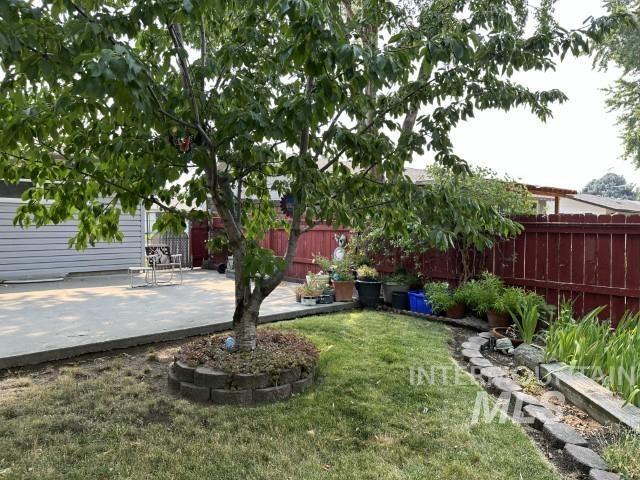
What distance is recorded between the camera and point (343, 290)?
6961 mm

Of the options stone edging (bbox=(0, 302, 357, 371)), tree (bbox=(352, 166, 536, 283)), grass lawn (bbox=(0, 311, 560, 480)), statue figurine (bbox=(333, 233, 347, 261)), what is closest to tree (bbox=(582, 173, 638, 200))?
statue figurine (bbox=(333, 233, 347, 261))

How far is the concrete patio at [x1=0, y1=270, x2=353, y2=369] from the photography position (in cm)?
426

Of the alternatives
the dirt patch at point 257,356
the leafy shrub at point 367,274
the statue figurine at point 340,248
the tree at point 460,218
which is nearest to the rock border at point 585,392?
the tree at point 460,218

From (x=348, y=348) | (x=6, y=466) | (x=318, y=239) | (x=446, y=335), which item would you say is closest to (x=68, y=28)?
(x=6, y=466)

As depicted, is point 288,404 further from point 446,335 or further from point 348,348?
point 446,335

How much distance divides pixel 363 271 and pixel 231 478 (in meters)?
5.08

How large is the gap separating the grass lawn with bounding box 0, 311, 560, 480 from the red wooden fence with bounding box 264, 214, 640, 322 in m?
2.39

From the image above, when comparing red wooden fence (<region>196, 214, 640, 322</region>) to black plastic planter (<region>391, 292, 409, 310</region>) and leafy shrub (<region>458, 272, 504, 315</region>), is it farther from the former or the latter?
black plastic planter (<region>391, 292, 409, 310</region>)

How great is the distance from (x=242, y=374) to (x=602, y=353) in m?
2.60

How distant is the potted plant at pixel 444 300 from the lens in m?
5.80

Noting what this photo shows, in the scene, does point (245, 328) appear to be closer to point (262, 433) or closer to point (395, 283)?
point (262, 433)

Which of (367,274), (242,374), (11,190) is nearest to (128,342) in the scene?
(242,374)

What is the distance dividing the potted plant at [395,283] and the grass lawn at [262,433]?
10.0ft

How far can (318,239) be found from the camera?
9617mm
